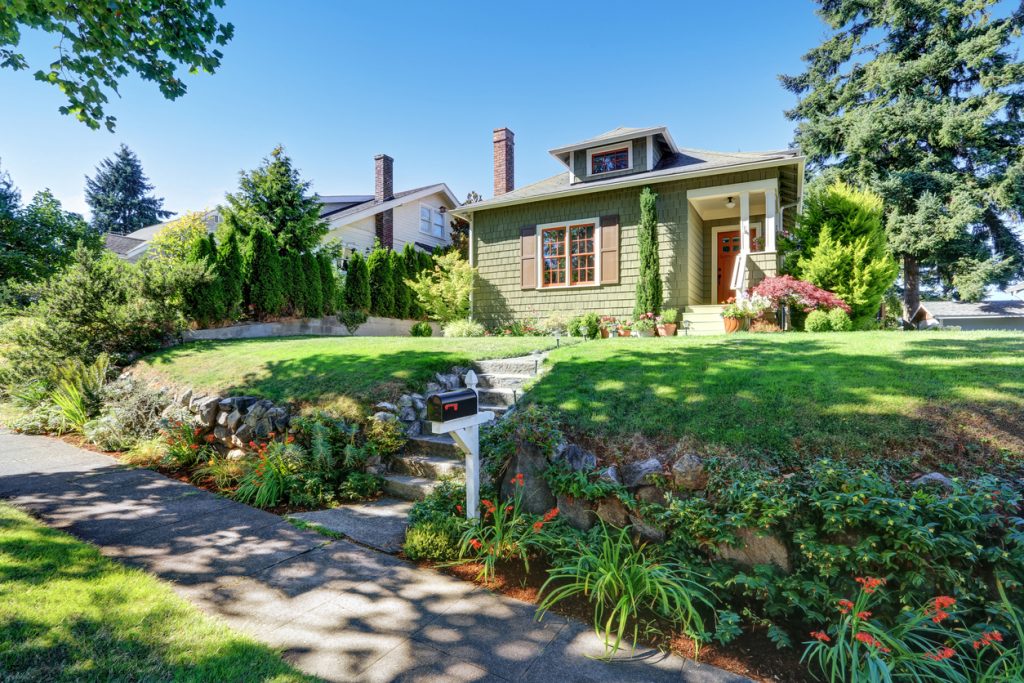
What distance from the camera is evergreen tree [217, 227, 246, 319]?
10.4 metres

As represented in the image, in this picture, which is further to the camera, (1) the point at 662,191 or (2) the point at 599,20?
(1) the point at 662,191

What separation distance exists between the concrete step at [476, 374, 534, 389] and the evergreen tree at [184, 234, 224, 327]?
282 inches

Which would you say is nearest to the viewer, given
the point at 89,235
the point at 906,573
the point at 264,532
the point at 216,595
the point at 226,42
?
the point at 906,573

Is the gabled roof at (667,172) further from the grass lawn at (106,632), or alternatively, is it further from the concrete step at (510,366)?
the grass lawn at (106,632)

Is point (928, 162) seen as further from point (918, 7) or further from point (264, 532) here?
point (264, 532)

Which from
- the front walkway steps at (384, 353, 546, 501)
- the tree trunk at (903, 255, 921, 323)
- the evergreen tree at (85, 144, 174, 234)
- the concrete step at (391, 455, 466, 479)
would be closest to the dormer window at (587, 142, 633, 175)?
the front walkway steps at (384, 353, 546, 501)

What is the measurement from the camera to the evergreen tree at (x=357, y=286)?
46.1 ft

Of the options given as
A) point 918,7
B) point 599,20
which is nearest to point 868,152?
point 918,7

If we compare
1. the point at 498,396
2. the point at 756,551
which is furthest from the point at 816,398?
the point at 498,396

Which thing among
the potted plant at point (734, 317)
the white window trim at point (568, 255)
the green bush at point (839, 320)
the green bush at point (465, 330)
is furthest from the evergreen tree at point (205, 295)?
the green bush at point (839, 320)

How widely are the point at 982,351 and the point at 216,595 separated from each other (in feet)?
22.5

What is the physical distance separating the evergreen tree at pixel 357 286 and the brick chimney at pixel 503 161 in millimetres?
5124

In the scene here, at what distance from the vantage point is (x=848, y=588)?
2.29 meters

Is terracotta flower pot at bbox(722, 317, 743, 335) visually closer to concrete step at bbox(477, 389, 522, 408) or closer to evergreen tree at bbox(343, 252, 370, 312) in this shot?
concrete step at bbox(477, 389, 522, 408)
